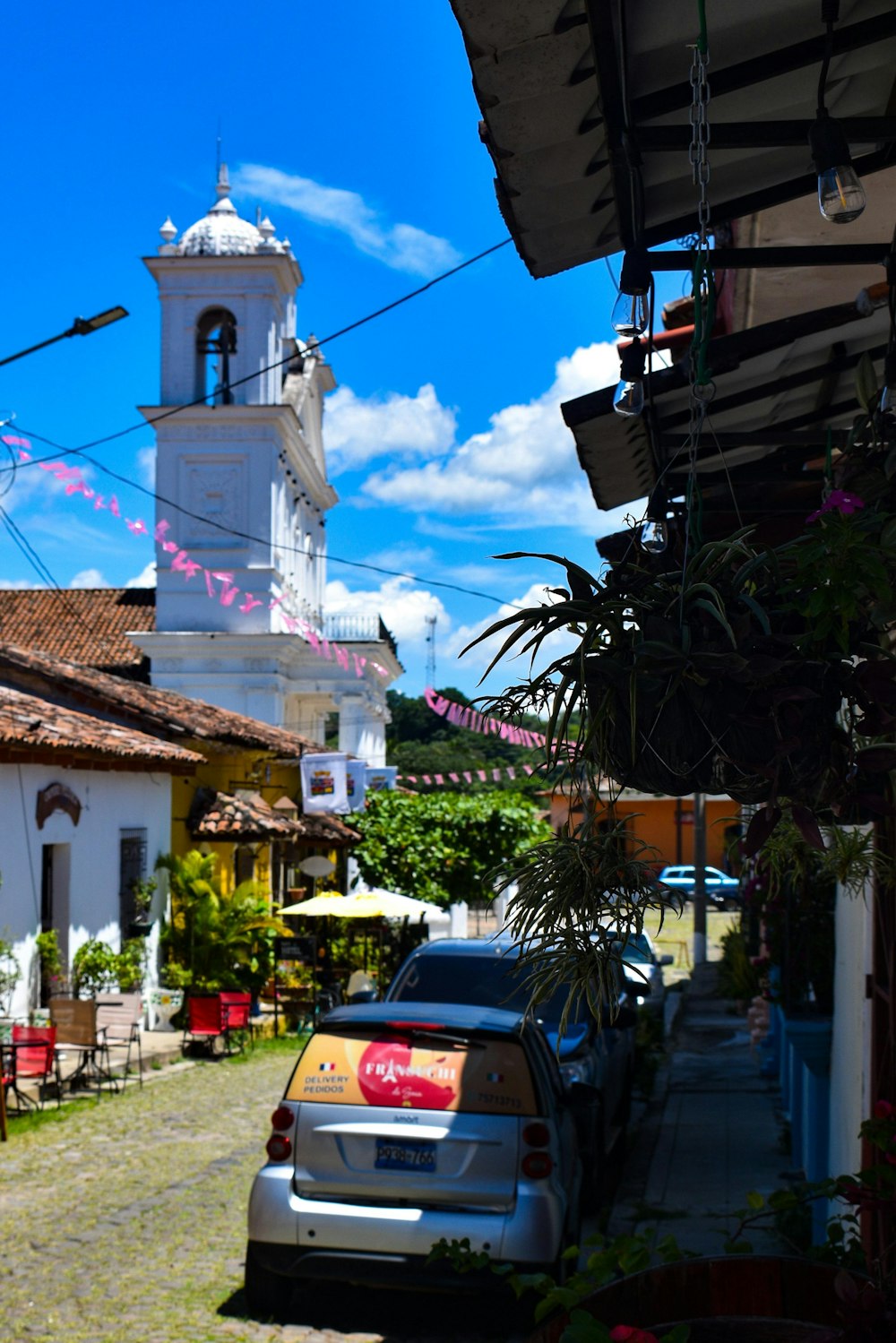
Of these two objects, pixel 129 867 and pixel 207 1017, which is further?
pixel 129 867

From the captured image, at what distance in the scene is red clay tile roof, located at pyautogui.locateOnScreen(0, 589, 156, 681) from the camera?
40281mm

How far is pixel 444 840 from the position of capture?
25672 mm

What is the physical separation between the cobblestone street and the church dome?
30350mm

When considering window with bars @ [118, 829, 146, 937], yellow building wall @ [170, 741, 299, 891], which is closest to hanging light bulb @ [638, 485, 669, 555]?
window with bars @ [118, 829, 146, 937]

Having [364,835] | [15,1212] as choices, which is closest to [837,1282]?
[15,1212]

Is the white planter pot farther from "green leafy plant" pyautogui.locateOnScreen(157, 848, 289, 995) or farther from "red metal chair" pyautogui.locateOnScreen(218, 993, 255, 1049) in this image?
"red metal chair" pyautogui.locateOnScreen(218, 993, 255, 1049)

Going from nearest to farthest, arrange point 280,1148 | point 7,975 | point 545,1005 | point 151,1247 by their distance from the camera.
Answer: point 280,1148
point 151,1247
point 545,1005
point 7,975

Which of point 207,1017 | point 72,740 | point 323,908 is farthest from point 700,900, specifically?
point 72,740

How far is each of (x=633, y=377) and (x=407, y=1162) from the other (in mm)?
4408

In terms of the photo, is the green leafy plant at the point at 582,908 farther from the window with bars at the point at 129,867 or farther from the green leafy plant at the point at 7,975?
the window with bars at the point at 129,867

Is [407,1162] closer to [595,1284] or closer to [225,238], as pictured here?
[595,1284]

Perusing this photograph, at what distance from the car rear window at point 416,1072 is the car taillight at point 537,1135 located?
8 centimetres

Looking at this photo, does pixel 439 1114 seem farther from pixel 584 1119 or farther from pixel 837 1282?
pixel 837 1282

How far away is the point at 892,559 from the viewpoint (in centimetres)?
226
